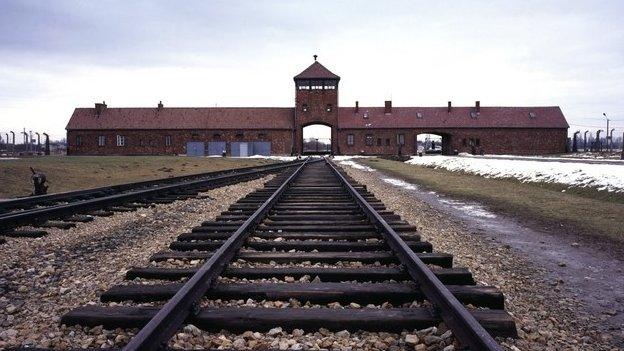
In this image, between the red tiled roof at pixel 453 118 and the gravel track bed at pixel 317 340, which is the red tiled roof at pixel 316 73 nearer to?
the red tiled roof at pixel 453 118

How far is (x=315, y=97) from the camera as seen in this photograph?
197ft

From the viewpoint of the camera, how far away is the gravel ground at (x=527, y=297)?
3193mm

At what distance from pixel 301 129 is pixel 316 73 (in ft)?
23.8

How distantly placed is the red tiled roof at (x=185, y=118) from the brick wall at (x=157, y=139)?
2.12 ft

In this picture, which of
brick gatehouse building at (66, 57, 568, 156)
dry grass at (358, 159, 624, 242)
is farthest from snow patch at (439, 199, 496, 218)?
brick gatehouse building at (66, 57, 568, 156)

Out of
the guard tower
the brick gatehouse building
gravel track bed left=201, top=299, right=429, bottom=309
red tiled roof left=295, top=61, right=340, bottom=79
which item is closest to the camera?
gravel track bed left=201, top=299, right=429, bottom=309

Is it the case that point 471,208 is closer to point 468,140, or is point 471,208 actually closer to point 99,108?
point 468,140

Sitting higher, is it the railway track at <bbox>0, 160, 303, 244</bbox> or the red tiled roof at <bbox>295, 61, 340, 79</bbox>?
the red tiled roof at <bbox>295, 61, 340, 79</bbox>

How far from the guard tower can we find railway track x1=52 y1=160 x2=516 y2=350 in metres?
54.8

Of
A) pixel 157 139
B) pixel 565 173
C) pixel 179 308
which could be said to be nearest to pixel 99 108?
pixel 157 139

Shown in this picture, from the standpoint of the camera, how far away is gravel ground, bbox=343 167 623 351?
10.5 feet

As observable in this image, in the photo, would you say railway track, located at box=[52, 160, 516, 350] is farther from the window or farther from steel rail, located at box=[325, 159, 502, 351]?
the window

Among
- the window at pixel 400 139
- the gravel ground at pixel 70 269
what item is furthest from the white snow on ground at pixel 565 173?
the window at pixel 400 139

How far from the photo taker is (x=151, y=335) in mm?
2533
